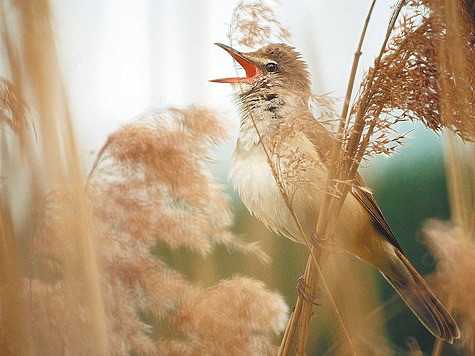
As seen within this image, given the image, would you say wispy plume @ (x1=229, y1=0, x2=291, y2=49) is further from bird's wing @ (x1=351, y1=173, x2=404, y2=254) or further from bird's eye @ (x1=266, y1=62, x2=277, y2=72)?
bird's wing @ (x1=351, y1=173, x2=404, y2=254)

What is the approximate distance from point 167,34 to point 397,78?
60 centimetres

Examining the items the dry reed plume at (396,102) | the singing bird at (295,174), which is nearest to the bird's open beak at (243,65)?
the singing bird at (295,174)

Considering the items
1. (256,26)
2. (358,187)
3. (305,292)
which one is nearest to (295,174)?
(358,187)

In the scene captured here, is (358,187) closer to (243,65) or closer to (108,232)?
(243,65)

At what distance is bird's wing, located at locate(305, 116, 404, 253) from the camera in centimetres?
115

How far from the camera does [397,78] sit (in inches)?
42.8

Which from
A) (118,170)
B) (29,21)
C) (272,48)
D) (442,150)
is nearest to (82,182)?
(118,170)

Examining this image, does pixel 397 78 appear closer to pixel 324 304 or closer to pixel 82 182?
pixel 324 304

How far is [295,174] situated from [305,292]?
25 cm

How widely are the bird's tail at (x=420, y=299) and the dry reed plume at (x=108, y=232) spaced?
0.27m

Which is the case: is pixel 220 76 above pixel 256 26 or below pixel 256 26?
below

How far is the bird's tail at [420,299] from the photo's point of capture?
1185mm

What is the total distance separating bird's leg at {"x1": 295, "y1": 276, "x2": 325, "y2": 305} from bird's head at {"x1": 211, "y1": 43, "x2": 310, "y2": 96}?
1.42ft

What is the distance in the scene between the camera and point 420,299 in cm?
120
